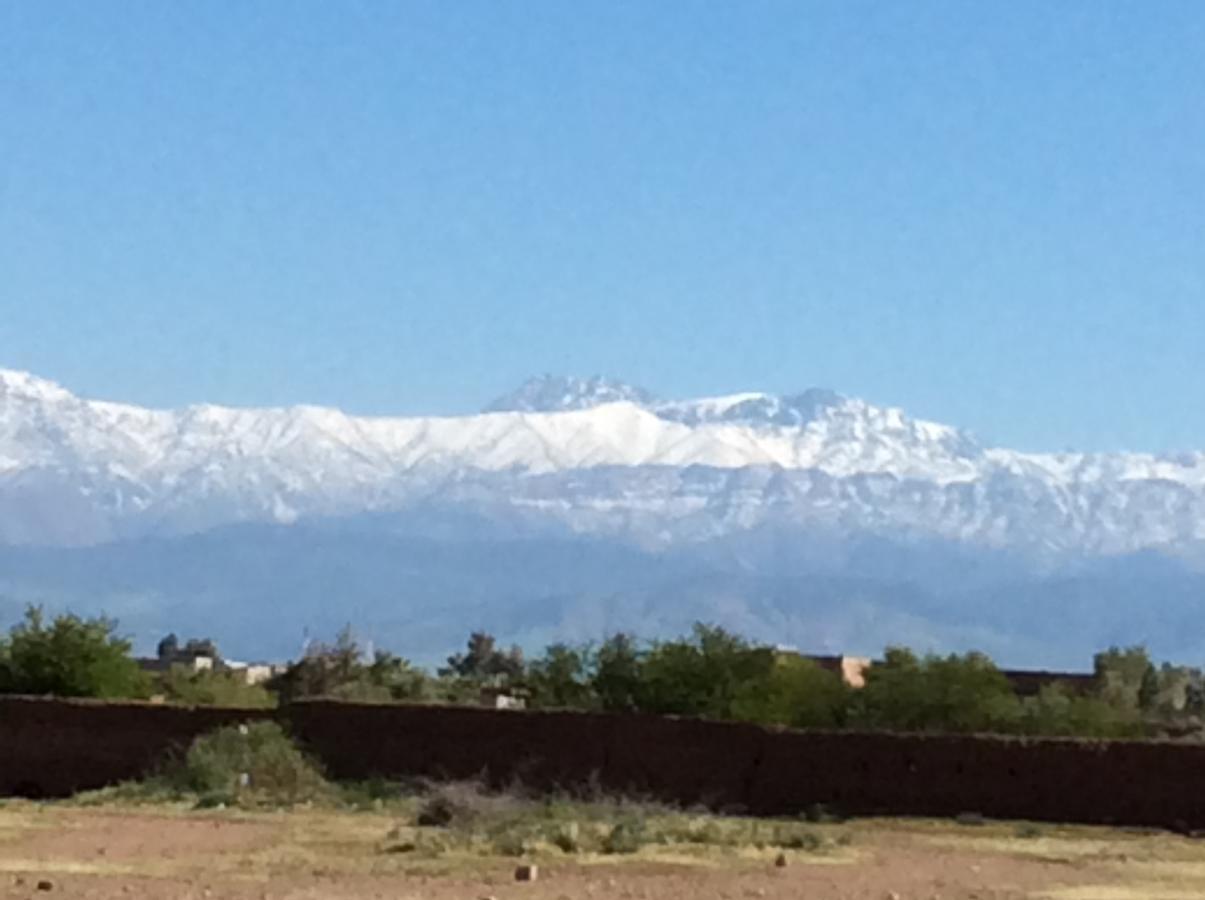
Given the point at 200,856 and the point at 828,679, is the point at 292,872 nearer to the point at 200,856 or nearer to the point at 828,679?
the point at 200,856

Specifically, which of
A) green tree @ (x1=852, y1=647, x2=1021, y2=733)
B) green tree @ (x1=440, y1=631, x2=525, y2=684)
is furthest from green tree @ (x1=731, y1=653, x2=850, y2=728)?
green tree @ (x1=440, y1=631, x2=525, y2=684)

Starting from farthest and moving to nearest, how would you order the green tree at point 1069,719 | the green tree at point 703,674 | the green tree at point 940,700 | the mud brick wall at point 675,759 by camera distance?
the green tree at point 703,674 < the green tree at point 940,700 < the green tree at point 1069,719 < the mud brick wall at point 675,759

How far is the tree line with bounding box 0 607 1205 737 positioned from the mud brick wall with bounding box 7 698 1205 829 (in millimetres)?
6184

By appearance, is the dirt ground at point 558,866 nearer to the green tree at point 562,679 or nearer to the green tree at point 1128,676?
the green tree at point 562,679

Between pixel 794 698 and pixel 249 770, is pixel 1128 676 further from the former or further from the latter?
pixel 249 770

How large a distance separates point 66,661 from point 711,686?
14.0 m

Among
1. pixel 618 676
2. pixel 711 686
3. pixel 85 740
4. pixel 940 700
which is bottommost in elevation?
pixel 85 740

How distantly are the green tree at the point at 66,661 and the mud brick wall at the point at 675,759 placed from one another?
6.98 metres

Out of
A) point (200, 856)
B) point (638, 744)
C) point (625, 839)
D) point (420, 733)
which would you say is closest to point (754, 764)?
point (638, 744)

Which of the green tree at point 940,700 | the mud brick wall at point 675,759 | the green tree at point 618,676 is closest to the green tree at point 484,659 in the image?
the green tree at point 618,676

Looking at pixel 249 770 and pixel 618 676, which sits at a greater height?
pixel 618 676

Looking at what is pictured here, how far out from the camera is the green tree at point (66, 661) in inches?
2116

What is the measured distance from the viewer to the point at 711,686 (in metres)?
52.0

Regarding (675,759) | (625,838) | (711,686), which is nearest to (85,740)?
(675,759)
